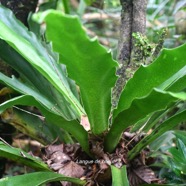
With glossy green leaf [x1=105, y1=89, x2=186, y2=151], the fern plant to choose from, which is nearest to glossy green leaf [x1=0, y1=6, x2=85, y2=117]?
the fern plant

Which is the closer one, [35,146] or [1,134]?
[1,134]

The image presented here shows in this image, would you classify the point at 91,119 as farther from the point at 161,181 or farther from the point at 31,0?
the point at 31,0

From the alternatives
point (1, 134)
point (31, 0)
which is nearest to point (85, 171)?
point (1, 134)

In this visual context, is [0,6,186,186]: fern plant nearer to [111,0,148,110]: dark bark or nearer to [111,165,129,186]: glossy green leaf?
[111,165,129,186]: glossy green leaf

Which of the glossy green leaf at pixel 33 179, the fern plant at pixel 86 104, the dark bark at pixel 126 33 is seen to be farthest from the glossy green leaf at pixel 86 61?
the dark bark at pixel 126 33

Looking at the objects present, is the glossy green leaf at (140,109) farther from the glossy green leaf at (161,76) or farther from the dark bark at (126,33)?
the dark bark at (126,33)

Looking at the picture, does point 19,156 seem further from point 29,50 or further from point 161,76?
point 161,76

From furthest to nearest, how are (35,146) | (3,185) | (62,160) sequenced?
(35,146) < (62,160) < (3,185)
